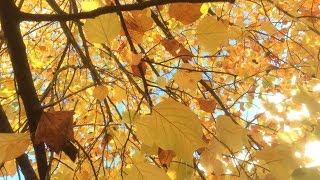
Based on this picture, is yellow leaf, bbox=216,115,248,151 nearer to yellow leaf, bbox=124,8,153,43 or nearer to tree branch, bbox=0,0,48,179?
yellow leaf, bbox=124,8,153,43

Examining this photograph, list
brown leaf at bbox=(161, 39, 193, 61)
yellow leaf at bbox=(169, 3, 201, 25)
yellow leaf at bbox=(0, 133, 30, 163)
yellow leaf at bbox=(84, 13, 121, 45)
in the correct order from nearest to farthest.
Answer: yellow leaf at bbox=(0, 133, 30, 163) < yellow leaf at bbox=(84, 13, 121, 45) < yellow leaf at bbox=(169, 3, 201, 25) < brown leaf at bbox=(161, 39, 193, 61)

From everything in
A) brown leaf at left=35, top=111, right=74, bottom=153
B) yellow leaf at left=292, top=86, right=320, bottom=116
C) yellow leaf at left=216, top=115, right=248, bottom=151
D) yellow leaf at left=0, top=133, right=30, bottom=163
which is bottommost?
yellow leaf at left=0, top=133, right=30, bottom=163

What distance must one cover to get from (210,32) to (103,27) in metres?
0.41

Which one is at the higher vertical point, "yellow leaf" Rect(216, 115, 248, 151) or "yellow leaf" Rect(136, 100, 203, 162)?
"yellow leaf" Rect(216, 115, 248, 151)

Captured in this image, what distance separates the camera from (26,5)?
4.35m

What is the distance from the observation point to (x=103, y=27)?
100 cm

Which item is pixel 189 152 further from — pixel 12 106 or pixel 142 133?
pixel 12 106

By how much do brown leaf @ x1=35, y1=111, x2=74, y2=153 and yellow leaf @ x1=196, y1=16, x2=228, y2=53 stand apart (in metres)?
0.55

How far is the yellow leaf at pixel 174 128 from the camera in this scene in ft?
3.07

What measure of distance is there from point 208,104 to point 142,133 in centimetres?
71

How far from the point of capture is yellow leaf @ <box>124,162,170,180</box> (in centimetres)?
103

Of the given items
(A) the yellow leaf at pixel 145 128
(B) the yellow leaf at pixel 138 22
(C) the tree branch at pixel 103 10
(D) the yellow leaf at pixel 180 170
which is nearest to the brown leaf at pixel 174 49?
(B) the yellow leaf at pixel 138 22

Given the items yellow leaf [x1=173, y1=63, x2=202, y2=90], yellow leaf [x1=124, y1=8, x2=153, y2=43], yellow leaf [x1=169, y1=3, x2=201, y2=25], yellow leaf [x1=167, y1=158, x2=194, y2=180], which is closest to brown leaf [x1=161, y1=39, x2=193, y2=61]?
yellow leaf [x1=173, y1=63, x2=202, y2=90]

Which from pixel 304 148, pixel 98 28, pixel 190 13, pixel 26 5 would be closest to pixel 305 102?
pixel 304 148
